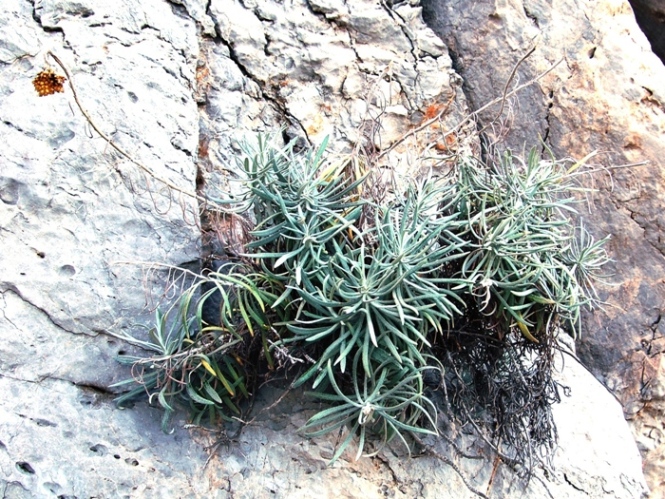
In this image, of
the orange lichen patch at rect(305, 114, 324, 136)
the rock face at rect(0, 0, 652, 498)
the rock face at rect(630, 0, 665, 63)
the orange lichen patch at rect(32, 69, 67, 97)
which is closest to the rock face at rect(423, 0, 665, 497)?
the rock face at rect(0, 0, 652, 498)

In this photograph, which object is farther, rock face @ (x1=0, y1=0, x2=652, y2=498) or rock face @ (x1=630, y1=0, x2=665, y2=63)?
rock face @ (x1=630, y1=0, x2=665, y2=63)

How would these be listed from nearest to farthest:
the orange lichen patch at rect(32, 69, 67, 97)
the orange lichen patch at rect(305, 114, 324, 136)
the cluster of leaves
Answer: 1. the cluster of leaves
2. the orange lichen patch at rect(32, 69, 67, 97)
3. the orange lichen patch at rect(305, 114, 324, 136)

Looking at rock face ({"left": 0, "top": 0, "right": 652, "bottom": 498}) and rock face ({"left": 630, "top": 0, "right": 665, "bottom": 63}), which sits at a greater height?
rock face ({"left": 630, "top": 0, "right": 665, "bottom": 63})

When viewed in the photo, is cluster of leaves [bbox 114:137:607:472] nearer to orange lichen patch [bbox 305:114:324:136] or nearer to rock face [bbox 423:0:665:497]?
orange lichen patch [bbox 305:114:324:136]

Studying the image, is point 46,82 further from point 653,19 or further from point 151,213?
point 653,19

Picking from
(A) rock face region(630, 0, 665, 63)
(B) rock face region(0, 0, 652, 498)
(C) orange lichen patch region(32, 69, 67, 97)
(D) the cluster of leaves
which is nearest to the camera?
(D) the cluster of leaves

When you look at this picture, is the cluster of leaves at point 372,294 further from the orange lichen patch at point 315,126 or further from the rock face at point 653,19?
the rock face at point 653,19

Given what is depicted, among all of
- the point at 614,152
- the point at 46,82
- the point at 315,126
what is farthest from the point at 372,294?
the point at 614,152

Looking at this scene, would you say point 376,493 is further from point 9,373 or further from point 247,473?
point 9,373
